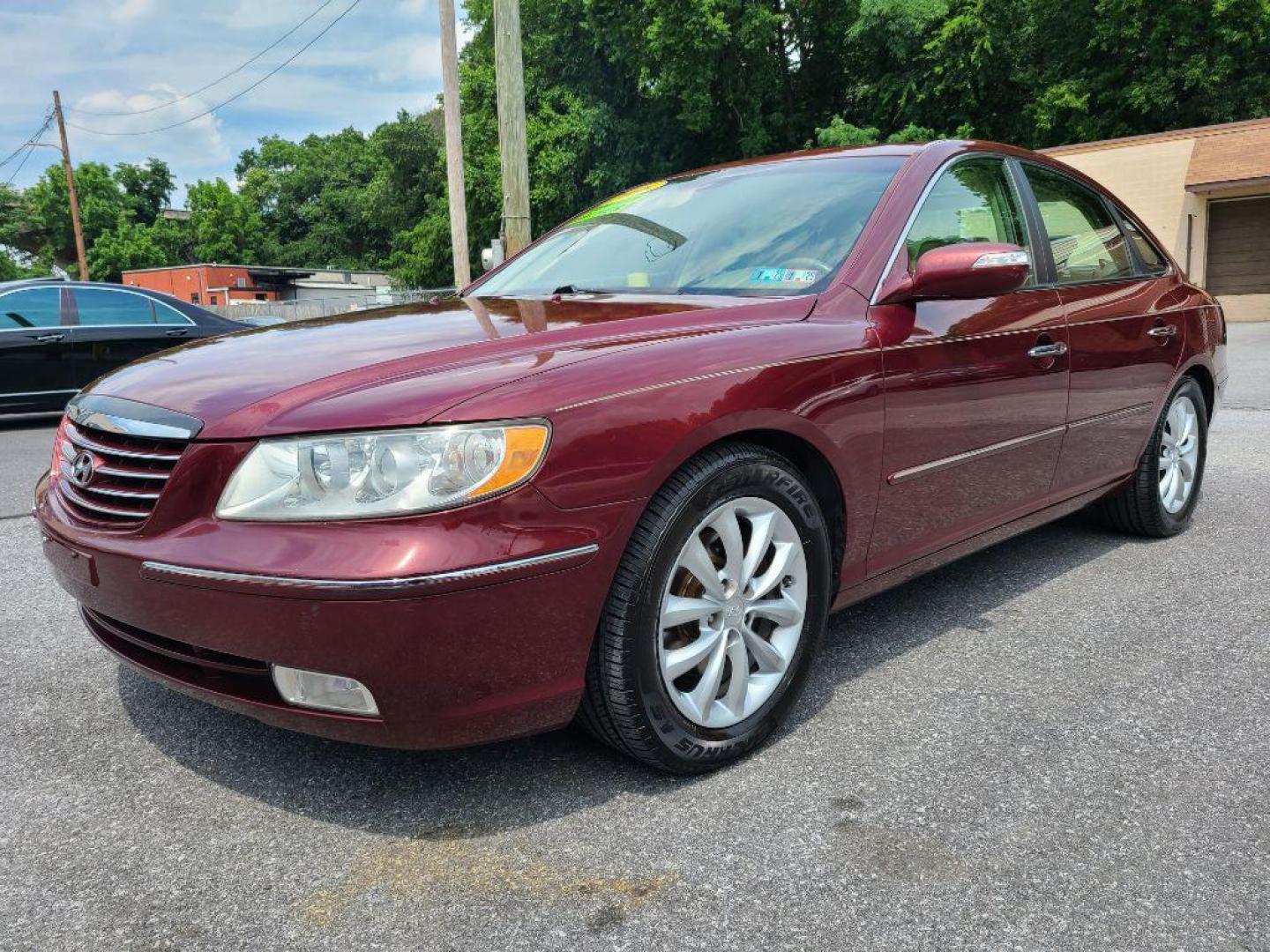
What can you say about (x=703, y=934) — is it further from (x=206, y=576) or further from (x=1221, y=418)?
(x=1221, y=418)

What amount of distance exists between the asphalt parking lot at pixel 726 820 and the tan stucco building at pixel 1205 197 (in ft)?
71.3

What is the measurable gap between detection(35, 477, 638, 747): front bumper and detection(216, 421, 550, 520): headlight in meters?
0.04

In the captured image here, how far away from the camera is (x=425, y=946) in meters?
1.80

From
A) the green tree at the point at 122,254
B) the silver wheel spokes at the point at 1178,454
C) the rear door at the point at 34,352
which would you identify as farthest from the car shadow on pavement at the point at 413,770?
the green tree at the point at 122,254

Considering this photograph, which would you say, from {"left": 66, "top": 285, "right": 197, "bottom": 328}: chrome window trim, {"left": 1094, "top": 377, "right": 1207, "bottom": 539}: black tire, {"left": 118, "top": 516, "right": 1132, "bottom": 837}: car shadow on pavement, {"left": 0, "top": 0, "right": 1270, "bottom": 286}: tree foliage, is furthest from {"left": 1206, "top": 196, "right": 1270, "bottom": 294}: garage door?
A: {"left": 118, "top": 516, "right": 1132, "bottom": 837}: car shadow on pavement

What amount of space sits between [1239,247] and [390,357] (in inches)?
978

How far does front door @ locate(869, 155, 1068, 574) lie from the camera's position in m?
2.84

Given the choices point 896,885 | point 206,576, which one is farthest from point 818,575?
point 206,576

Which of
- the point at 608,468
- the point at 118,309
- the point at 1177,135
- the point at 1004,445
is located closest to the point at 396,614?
the point at 608,468

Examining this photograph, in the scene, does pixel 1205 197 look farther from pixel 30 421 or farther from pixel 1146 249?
pixel 30 421

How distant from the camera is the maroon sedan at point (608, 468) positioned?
6.48 feet

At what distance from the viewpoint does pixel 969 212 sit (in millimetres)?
3316

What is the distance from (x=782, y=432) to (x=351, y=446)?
3.45 feet

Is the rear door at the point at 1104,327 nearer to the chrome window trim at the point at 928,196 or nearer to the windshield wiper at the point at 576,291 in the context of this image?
the chrome window trim at the point at 928,196
